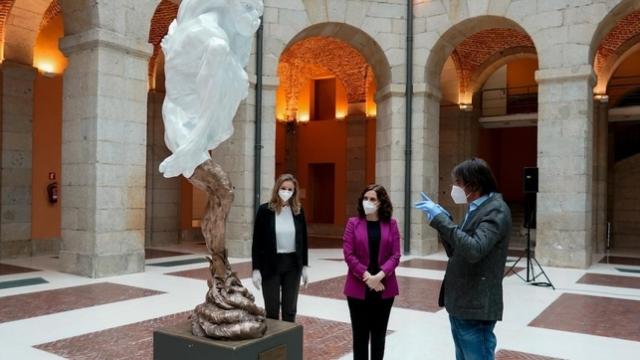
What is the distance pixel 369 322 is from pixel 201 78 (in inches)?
81.6

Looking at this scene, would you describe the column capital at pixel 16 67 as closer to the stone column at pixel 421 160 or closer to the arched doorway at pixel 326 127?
the arched doorway at pixel 326 127

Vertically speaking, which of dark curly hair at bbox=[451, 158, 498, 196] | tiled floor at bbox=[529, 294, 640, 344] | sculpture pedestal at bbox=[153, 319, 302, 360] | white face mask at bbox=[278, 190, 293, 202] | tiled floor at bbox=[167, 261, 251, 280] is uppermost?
dark curly hair at bbox=[451, 158, 498, 196]

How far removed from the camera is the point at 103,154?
30.9 feet

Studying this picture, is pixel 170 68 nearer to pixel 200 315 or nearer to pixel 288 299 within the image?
pixel 200 315

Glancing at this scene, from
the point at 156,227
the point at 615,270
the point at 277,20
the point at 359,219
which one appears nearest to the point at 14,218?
the point at 156,227

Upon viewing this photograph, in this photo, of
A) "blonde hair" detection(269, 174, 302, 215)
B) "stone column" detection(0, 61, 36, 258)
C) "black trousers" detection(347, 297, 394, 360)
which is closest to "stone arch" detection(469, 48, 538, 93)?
"stone column" detection(0, 61, 36, 258)

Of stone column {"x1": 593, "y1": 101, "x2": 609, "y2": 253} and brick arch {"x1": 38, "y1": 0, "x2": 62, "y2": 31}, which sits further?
stone column {"x1": 593, "y1": 101, "x2": 609, "y2": 253}

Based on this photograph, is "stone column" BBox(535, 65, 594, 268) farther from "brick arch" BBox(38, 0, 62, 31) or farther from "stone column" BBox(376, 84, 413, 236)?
A: "brick arch" BBox(38, 0, 62, 31)

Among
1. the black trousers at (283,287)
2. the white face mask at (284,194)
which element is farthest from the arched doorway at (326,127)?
the white face mask at (284,194)

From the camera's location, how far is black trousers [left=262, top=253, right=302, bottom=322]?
4844 millimetres

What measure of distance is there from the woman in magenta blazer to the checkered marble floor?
3.59 feet

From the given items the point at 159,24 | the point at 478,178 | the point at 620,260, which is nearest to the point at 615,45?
the point at 620,260

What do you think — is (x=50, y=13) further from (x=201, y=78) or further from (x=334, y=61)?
(x=201, y=78)

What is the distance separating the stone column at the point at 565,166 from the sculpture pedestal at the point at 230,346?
9.22 metres
